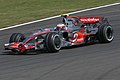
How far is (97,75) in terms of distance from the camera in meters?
10.6

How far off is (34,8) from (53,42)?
52.5 ft

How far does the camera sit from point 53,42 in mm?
14438

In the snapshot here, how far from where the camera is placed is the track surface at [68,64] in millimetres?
10875

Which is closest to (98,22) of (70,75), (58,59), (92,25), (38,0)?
(92,25)

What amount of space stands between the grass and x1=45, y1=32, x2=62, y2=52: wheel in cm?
991

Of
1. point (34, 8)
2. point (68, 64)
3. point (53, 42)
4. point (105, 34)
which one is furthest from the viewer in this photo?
point (34, 8)

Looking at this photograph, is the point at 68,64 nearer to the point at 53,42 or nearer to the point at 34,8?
the point at 53,42

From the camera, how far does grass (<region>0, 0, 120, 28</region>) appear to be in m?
26.2

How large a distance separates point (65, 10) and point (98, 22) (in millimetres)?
10581

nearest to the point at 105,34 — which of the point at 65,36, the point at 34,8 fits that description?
the point at 65,36

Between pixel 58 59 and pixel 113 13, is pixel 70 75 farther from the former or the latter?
pixel 113 13

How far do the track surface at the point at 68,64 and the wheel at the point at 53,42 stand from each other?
181 millimetres

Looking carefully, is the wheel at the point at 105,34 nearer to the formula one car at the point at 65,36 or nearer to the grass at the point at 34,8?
the formula one car at the point at 65,36

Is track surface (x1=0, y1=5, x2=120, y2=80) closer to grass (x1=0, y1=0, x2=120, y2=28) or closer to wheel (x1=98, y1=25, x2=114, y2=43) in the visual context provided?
wheel (x1=98, y1=25, x2=114, y2=43)
